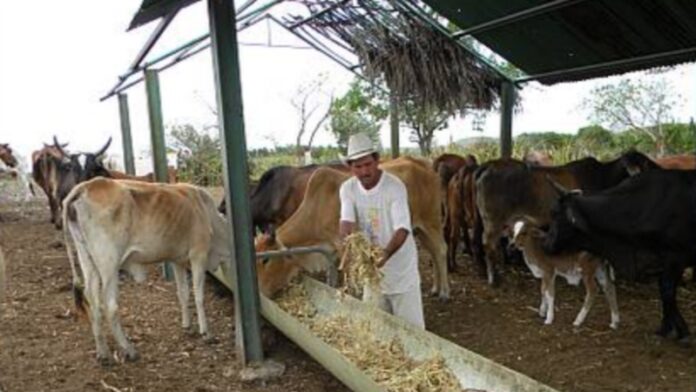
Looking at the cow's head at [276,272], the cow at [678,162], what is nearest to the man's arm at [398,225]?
the cow's head at [276,272]

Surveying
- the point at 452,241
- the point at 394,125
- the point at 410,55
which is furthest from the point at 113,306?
the point at 394,125

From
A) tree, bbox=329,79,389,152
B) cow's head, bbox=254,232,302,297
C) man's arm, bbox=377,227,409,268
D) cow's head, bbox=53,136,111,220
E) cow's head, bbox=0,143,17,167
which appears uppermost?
tree, bbox=329,79,389,152

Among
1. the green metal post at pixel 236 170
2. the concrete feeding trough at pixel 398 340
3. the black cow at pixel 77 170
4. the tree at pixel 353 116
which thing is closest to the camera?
the concrete feeding trough at pixel 398 340

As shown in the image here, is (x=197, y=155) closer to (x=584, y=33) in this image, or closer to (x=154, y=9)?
(x=584, y=33)

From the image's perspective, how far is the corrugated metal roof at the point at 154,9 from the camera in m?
4.48

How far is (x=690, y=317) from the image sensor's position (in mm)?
6129

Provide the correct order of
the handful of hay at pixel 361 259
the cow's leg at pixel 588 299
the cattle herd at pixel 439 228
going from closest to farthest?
the handful of hay at pixel 361 259 < the cattle herd at pixel 439 228 < the cow's leg at pixel 588 299

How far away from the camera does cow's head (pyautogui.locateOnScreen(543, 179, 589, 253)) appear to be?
18.8ft

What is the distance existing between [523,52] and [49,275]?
6.98 meters

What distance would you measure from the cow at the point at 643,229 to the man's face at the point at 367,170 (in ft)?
7.42

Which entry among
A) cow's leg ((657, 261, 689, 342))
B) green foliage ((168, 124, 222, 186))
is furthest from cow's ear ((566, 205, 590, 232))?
green foliage ((168, 124, 222, 186))

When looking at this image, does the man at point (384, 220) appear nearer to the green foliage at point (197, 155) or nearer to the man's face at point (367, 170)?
the man's face at point (367, 170)

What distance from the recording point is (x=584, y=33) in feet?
26.5

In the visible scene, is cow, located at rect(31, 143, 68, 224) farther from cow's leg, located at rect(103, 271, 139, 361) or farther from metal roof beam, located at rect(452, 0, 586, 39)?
metal roof beam, located at rect(452, 0, 586, 39)
